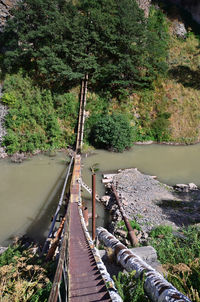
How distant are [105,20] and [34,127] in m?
8.84

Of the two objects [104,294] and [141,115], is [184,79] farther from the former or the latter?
[104,294]

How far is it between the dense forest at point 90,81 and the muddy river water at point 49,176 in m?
1.06

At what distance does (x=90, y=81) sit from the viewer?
1416 centimetres

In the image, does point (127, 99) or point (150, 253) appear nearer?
point (150, 253)

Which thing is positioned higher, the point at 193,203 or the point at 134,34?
the point at 134,34

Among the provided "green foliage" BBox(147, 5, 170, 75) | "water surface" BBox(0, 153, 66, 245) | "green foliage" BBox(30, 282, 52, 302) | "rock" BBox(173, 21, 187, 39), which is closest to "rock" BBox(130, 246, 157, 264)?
"green foliage" BBox(30, 282, 52, 302)

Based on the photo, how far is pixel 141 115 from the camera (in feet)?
46.2

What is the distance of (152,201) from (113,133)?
5423mm

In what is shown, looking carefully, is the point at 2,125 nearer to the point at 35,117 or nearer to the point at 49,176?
the point at 35,117

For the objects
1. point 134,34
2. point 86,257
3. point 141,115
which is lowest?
point 86,257

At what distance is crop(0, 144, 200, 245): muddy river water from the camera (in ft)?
21.2

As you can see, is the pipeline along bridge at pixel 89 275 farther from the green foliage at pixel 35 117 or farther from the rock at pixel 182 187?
the green foliage at pixel 35 117

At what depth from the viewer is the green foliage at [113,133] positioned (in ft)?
37.9

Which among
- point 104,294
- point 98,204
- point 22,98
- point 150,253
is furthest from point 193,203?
point 22,98
